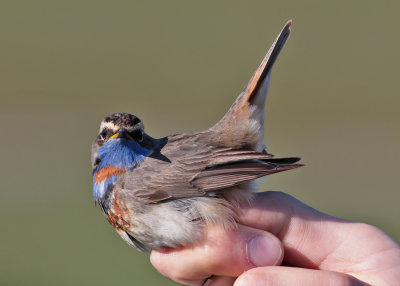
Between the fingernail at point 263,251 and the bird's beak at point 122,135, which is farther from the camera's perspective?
the bird's beak at point 122,135

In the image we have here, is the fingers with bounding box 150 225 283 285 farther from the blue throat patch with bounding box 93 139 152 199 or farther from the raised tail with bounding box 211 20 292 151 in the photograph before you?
the raised tail with bounding box 211 20 292 151

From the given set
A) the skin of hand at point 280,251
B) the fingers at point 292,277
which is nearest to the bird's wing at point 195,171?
the skin of hand at point 280,251

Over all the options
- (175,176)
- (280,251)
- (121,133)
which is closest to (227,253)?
(280,251)

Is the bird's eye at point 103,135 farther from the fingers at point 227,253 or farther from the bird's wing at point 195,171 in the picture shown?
the fingers at point 227,253

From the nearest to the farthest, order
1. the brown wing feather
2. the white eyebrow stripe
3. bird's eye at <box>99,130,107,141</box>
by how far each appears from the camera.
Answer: the brown wing feather → the white eyebrow stripe → bird's eye at <box>99,130,107,141</box>

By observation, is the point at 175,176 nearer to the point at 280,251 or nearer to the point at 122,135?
the point at 122,135

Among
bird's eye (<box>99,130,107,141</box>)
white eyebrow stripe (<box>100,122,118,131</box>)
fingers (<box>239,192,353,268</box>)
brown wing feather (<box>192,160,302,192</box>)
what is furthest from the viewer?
bird's eye (<box>99,130,107,141</box>)

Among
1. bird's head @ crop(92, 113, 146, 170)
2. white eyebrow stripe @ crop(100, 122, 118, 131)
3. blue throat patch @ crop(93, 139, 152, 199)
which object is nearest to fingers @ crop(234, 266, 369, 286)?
blue throat patch @ crop(93, 139, 152, 199)
